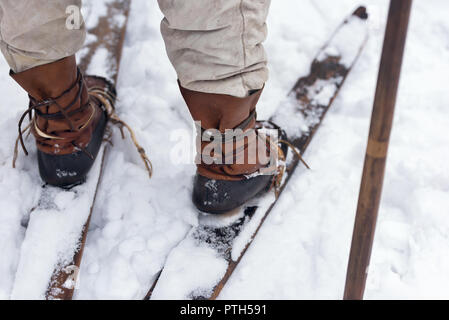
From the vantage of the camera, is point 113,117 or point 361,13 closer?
point 113,117

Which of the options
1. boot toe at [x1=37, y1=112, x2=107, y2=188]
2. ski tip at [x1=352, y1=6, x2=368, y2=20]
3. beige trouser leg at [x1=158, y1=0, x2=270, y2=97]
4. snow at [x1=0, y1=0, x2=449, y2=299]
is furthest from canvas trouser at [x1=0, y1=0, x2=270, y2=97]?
ski tip at [x1=352, y1=6, x2=368, y2=20]

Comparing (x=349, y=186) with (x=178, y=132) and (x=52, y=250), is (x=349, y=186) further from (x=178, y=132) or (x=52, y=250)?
(x=52, y=250)

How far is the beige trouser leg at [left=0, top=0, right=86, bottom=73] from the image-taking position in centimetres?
106

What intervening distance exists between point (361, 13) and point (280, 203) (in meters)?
1.17

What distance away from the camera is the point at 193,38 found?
Answer: 3.35ft

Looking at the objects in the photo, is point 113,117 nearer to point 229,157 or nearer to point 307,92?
point 229,157

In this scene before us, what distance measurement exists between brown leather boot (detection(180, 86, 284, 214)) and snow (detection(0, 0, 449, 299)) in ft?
0.33

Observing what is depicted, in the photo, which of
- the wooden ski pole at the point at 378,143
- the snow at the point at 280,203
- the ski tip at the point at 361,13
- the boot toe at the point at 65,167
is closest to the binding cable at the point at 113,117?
the snow at the point at 280,203

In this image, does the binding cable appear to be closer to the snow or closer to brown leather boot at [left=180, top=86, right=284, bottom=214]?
the snow

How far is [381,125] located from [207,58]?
45 centimetres

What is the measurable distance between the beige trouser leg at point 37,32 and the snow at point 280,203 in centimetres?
41

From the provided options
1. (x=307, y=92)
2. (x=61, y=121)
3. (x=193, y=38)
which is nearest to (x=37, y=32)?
(x=61, y=121)

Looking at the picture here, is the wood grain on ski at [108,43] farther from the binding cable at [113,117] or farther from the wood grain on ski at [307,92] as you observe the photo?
the wood grain on ski at [307,92]

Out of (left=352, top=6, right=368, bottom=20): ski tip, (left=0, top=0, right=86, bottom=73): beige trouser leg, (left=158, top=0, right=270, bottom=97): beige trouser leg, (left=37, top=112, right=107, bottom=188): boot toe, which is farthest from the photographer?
(left=352, top=6, right=368, bottom=20): ski tip
